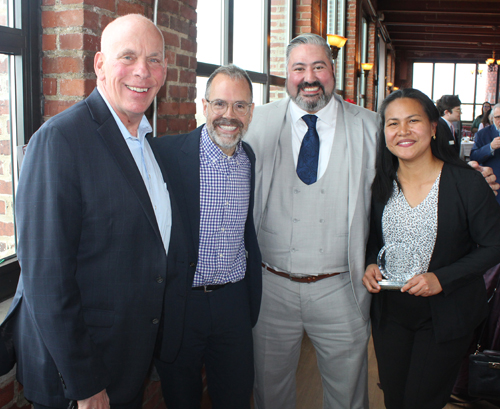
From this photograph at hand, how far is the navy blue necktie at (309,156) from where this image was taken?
199 centimetres

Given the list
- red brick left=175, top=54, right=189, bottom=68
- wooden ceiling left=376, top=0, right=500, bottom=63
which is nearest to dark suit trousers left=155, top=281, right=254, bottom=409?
red brick left=175, top=54, right=189, bottom=68

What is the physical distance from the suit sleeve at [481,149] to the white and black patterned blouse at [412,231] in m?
2.79

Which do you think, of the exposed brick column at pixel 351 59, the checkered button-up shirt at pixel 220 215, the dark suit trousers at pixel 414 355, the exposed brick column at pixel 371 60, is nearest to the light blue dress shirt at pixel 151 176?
the checkered button-up shirt at pixel 220 215

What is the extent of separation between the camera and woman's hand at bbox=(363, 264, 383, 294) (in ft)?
6.09

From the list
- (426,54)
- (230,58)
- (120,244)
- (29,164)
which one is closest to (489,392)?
(120,244)

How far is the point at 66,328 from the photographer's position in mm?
1169

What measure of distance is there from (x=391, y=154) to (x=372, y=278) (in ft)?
1.74

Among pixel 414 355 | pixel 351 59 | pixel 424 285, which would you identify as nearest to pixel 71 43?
pixel 424 285

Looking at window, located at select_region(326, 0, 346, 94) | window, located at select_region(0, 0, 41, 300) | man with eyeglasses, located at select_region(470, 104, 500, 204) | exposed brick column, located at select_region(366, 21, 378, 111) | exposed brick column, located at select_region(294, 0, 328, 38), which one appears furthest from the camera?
exposed brick column, located at select_region(366, 21, 378, 111)

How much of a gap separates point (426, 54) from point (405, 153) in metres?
22.6

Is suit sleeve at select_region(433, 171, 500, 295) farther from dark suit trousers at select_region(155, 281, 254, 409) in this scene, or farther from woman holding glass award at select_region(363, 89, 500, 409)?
dark suit trousers at select_region(155, 281, 254, 409)

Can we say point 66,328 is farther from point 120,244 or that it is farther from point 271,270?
point 271,270

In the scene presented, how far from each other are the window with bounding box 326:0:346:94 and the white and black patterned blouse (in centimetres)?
605

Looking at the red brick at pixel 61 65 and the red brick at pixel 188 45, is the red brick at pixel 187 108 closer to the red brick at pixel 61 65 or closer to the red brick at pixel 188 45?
the red brick at pixel 188 45
